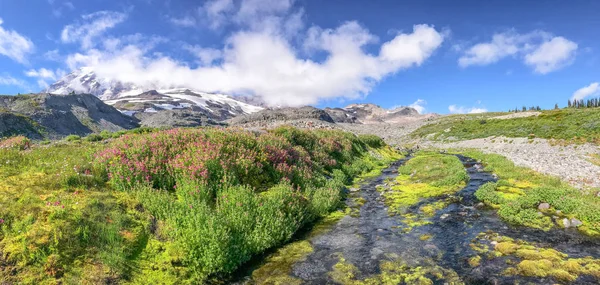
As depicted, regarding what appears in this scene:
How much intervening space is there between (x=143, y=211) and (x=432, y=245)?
8.90m

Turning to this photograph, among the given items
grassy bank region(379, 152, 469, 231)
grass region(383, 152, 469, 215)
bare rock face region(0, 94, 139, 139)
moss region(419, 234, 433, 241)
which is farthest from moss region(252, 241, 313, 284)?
bare rock face region(0, 94, 139, 139)

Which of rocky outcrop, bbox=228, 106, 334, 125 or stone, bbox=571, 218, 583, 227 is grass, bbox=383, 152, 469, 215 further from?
rocky outcrop, bbox=228, 106, 334, 125

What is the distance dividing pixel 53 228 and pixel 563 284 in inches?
459

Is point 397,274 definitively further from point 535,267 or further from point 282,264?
point 535,267

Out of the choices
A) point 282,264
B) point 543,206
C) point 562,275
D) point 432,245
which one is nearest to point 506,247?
point 562,275

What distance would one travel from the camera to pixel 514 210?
11000 millimetres

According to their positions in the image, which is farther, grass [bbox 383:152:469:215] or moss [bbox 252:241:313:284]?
grass [bbox 383:152:469:215]

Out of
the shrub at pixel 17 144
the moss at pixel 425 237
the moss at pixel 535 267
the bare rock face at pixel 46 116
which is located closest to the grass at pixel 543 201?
the moss at pixel 535 267

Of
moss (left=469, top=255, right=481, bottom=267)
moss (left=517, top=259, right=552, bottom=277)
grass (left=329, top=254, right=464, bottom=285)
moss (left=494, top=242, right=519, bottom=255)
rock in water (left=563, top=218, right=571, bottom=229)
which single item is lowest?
grass (left=329, top=254, right=464, bottom=285)

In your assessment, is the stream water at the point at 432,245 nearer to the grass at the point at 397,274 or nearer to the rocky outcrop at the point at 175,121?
the grass at the point at 397,274

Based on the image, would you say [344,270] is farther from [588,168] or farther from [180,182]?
[588,168]

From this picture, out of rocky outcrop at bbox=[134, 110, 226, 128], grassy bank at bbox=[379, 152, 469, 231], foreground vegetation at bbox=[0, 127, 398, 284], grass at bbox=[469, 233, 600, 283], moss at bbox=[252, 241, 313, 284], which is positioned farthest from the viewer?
rocky outcrop at bbox=[134, 110, 226, 128]

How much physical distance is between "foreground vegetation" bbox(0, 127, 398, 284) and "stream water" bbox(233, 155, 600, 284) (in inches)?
61.7

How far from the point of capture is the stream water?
288 inches
